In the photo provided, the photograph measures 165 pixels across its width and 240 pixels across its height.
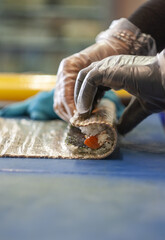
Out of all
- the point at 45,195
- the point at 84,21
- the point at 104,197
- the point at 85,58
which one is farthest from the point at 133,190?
the point at 84,21

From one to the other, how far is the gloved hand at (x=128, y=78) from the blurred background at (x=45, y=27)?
3210 mm

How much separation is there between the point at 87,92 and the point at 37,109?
65 cm

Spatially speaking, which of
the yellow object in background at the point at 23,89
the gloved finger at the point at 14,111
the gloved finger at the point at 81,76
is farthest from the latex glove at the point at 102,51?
the yellow object in background at the point at 23,89

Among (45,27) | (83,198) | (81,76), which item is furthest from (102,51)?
(45,27)

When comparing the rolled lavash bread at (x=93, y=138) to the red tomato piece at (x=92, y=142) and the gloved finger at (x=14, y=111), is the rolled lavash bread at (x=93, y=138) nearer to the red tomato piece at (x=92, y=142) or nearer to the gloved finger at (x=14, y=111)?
the red tomato piece at (x=92, y=142)

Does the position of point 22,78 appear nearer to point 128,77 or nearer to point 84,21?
point 128,77

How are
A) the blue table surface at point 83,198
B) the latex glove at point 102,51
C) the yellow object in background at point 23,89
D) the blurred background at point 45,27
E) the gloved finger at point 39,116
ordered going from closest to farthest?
1. the blue table surface at point 83,198
2. the latex glove at point 102,51
3. the gloved finger at point 39,116
4. the yellow object in background at point 23,89
5. the blurred background at point 45,27

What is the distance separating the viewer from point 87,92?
1.02 metres

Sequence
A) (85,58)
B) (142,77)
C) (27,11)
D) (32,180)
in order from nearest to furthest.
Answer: (32,180)
(142,77)
(85,58)
(27,11)

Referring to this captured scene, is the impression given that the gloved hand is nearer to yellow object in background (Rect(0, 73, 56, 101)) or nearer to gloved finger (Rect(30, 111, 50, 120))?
gloved finger (Rect(30, 111, 50, 120))

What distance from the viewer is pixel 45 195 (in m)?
0.72

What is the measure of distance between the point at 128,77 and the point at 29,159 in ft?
1.14

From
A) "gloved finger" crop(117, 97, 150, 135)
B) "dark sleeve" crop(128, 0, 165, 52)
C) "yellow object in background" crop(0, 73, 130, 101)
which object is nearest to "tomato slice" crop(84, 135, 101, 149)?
"gloved finger" crop(117, 97, 150, 135)

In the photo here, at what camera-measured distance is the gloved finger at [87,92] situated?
100 cm
